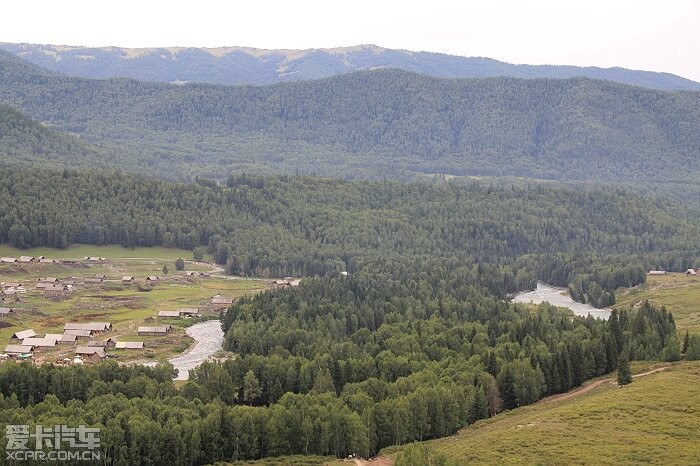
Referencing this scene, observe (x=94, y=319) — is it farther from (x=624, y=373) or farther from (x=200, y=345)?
(x=624, y=373)

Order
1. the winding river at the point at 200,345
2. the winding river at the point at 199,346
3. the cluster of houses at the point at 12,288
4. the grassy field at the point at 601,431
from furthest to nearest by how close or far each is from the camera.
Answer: the cluster of houses at the point at 12,288, the winding river at the point at 200,345, the winding river at the point at 199,346, the grassy field at the point at 601,431

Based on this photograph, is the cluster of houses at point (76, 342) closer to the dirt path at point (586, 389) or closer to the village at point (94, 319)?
the village at point (94, 319)

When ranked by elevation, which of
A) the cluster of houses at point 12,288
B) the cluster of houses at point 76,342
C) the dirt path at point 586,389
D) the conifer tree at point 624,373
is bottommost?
the cluster of houses at point 12,288

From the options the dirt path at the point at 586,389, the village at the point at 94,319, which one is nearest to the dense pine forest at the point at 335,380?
the dirt path at the point at 586,389

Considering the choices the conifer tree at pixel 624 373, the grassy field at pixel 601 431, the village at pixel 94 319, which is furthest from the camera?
the village at pixel 94 319

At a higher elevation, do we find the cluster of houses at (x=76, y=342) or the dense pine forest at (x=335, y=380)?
the dense pine forest at (x=335, y=380)

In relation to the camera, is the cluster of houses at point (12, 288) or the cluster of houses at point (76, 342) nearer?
the cluster of houses at point (76, 342)

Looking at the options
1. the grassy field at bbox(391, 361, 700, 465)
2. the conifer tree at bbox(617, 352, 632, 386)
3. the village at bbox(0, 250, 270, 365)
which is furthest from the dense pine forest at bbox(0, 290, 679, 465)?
the village at bbox(0, 250, 270, 365)

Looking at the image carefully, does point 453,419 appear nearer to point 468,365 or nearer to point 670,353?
point 468,365
